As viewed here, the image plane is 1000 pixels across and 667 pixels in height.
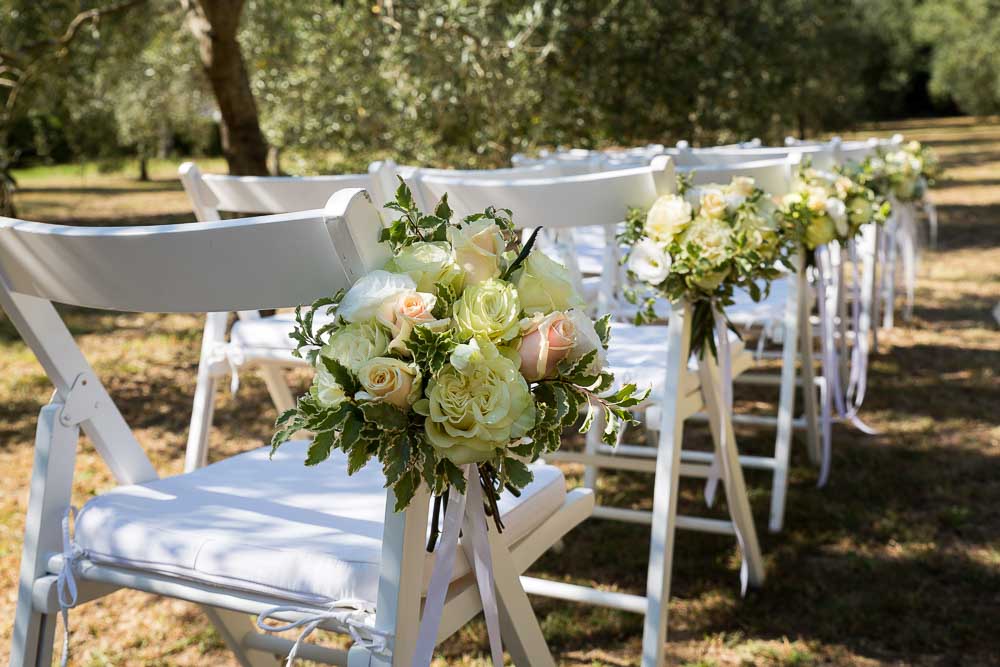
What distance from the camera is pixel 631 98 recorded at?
29.6 ft

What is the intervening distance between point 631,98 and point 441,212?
26.0ft

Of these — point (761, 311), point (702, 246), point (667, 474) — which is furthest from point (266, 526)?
point (761, 311)

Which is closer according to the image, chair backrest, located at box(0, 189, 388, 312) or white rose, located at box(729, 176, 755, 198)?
chair backrest, located at box(0, 189, 388, 312)

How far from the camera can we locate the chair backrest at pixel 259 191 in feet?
8.43

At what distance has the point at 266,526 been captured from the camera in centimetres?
163

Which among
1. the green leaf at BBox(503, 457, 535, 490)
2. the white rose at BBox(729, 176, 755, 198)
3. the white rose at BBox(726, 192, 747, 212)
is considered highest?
the white rose at BBox(729, 176, 755, 198)

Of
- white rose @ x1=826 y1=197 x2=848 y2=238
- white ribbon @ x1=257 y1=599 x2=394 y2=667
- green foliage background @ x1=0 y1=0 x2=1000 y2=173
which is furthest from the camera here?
green foliage background @ x1=0 y1=0 x2=1000 y2=173

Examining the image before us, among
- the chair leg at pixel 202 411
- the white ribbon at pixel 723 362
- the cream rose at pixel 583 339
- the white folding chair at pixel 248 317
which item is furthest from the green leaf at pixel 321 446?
the chair leg at pixel 202 411

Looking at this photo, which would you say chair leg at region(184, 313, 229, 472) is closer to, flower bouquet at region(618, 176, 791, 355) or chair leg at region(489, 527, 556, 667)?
flower bouquet at region(618, 176, 791, 355)

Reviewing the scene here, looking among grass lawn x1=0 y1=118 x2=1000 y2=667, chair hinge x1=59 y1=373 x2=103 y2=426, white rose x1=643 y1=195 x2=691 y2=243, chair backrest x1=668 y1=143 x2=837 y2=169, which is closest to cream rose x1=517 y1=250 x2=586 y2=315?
chair hinge x1=59 y1=373 x2=103 y2=426

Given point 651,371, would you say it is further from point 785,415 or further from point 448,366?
point 448,366

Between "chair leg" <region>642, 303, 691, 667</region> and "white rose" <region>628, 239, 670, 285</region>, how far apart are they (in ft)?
0.35

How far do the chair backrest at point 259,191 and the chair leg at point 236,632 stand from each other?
101cm

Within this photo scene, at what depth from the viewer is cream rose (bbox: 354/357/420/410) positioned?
1.23 metres
